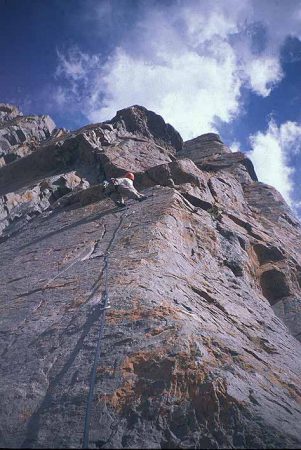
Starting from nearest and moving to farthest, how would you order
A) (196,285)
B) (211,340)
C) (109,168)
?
(211,340) < (196,285) < (109,168)

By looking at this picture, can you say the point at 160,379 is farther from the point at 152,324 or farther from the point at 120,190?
the point at 120,190

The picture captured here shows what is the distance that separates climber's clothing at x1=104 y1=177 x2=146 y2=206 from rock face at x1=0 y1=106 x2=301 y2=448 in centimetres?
44

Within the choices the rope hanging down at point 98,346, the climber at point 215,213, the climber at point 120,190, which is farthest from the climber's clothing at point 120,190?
the rope hanging down at point 98,346

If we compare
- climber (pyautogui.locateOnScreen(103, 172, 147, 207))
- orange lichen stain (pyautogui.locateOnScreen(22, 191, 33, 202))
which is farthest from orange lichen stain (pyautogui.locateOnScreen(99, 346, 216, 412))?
orange lichen stain (pyautogui.locateOnScreen(22, 191, 33, 202))

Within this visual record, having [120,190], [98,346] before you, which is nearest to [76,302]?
[98,346]

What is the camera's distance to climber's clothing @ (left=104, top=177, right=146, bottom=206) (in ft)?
47.5

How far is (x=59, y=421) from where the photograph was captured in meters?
4.73

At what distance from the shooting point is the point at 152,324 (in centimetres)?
627

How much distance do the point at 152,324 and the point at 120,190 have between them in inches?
351

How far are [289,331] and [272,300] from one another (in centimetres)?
243

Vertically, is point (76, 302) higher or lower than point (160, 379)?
higher

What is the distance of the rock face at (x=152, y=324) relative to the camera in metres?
4.66

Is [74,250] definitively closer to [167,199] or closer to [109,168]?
[167,199]

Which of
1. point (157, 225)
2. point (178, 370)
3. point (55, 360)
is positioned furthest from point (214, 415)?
point (157, 225)
